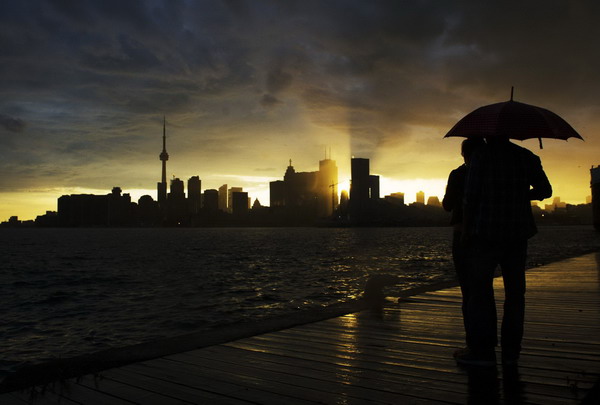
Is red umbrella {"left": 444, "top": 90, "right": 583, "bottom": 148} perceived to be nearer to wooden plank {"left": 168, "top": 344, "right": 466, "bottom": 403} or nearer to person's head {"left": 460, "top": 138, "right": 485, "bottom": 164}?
person's head {"left": 460, "top": 138, "right": 485, "bottom": 164}

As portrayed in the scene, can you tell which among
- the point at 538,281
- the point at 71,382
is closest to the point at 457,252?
the point at 71,382

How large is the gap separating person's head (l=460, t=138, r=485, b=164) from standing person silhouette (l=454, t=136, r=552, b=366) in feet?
0.50

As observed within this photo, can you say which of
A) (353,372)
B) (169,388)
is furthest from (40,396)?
(353,372)

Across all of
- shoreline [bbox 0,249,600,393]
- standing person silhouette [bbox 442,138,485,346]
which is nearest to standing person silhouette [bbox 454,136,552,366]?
standing person silhouette [bbox 442,138,485,346]

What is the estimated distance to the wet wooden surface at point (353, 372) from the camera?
13.8ft

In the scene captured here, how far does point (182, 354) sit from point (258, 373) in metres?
1.33

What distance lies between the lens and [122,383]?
474 cm

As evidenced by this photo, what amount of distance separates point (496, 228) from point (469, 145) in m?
0.96

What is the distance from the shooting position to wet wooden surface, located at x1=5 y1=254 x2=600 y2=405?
4.22 meters

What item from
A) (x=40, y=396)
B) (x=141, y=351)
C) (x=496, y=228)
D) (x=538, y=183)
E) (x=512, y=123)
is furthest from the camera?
(x=141, y=351)

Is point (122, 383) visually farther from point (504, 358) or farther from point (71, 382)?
point (504, 358)

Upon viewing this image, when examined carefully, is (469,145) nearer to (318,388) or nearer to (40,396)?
(318,388)

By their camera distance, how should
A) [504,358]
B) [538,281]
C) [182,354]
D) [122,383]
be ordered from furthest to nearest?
[538,281]
[182,354]
[504,358]
[122,383]

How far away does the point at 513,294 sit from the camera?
4.96 metres
